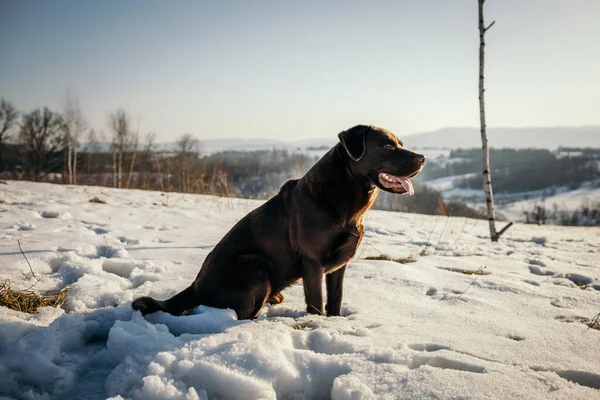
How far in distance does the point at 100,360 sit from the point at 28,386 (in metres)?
0.35

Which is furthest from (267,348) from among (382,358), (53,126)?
(53,126)

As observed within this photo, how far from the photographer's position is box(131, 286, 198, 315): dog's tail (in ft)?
8.27

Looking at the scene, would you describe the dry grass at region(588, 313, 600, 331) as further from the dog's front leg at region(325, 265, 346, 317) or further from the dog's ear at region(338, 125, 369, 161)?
the dog's ear at region(338, 125, 369, 161)

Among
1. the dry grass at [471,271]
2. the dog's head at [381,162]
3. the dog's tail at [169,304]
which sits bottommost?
the dry grass at [471,271]

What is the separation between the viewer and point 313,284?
9.07 ft

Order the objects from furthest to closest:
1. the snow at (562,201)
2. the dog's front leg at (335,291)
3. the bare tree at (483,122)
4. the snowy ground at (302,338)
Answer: the snow at (562,201), the bare tree at (483,122), the dog's front leg at (335,291), the snowy ground at (302,338)

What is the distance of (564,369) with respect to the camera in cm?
194

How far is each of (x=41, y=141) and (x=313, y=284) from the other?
7069 cm

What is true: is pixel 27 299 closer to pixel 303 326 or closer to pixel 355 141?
pixel 303 326

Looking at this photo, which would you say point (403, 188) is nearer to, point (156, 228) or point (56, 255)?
point (56, 255)

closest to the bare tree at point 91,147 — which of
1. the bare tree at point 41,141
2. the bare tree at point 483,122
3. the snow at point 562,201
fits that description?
the bare tree at point 41,141

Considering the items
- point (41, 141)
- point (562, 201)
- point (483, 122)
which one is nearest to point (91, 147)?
point (41, 141)

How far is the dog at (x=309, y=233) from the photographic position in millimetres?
2670

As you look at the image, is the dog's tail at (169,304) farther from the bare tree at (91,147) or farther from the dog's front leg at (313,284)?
the bare tree at (91,147)
